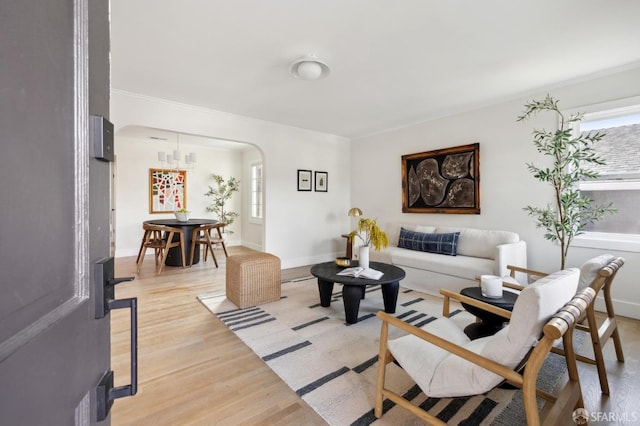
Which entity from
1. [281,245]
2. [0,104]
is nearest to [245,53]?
[0,104]

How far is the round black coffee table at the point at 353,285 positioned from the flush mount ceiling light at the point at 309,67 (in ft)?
6.36

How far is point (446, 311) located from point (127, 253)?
21.0 feet

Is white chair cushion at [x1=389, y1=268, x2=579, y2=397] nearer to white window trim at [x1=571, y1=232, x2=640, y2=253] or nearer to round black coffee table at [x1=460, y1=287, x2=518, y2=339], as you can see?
round black coffee table at [x1=460, y1=287, x2=518, y2=339]

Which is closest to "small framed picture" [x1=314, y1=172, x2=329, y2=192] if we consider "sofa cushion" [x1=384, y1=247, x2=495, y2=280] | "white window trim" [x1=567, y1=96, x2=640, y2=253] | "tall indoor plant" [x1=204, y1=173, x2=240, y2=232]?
"sofa cushion" [x1=384, y1=247, x2=495, y2=280]

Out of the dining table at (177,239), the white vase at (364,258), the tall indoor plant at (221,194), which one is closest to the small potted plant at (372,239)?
the white vase at (364,258)

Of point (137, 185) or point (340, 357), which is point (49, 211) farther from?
point (137, 185)

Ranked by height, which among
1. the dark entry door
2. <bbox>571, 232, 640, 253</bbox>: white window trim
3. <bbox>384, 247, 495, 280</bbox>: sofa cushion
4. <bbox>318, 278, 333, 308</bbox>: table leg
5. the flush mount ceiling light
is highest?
the flush mount ceiling light

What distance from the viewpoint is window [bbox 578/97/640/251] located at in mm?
2936

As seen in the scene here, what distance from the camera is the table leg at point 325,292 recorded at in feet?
10.1

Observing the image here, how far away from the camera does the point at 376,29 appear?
7.47 ft

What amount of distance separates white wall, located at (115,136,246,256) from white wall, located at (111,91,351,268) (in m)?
0.03

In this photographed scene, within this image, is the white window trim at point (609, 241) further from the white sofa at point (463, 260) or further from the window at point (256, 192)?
the window at point (256, 192)

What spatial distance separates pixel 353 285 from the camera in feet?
8.92

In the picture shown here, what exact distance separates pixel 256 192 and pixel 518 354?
6.43 m
